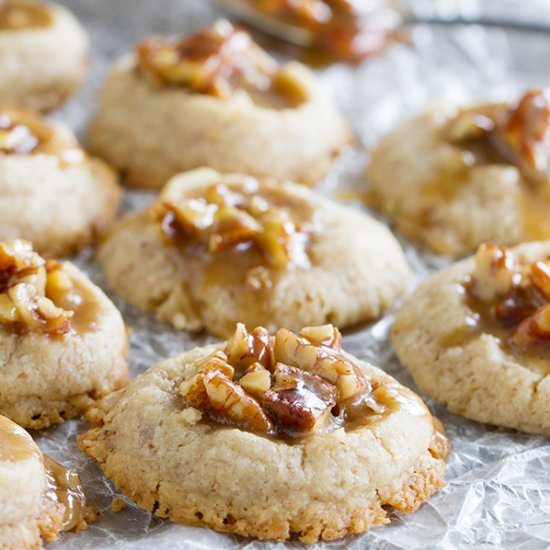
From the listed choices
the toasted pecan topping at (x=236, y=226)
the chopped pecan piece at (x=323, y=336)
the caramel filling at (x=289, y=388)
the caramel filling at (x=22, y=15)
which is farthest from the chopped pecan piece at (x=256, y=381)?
the caramel filling at (x=22, y=15)

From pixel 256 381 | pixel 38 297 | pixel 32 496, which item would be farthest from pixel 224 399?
pixel 38 297

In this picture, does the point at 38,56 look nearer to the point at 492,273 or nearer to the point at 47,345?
the point at 47,345

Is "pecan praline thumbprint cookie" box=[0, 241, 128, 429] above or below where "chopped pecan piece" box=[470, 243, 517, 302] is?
below

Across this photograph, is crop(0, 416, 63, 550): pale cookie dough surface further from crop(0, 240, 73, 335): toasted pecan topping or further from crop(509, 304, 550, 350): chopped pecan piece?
crop(509, 304, 550, 350): chopped pecan piece

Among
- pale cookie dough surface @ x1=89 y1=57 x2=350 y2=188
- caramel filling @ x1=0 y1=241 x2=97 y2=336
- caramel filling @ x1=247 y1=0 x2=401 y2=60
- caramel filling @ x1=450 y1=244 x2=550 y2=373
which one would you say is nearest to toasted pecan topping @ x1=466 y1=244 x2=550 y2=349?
caramel filling @ x1=450 y1=244 x2=550 y2=373

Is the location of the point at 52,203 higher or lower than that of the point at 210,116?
lower

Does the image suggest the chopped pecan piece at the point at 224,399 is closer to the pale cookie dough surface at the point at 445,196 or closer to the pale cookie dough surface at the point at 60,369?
the pale cookie dough surface at the point at 60,369
